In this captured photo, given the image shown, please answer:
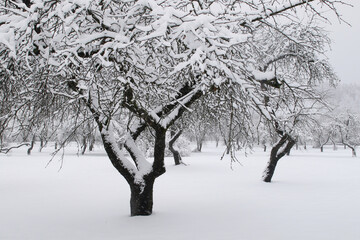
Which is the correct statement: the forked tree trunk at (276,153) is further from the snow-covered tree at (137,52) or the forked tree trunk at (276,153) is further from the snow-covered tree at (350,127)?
the snow-covered tree at (350,127)

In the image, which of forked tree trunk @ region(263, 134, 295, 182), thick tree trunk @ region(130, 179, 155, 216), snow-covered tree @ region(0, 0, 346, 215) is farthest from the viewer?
forked tree trunk @ region(263, 134, 295, 182)

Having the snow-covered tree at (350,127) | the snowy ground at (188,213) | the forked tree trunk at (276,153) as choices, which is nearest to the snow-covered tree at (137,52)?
the snowy ground at (188,213)

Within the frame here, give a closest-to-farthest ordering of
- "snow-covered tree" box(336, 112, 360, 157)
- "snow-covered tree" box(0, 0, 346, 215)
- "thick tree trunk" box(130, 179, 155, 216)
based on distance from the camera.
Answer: "snow-covered tree" box(0, 0, 346, 215) → "thick tree trunk" box(130, 179, 155, 216) → "snow-covered tree" box(336, 112, 360, 157)

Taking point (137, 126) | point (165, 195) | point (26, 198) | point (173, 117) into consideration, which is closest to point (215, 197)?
point (165, 195)

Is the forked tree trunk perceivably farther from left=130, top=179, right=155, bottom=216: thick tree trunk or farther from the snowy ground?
left=130, top=179, right=155, bottom=216: thick tree trunk

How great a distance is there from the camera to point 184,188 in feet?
40.5

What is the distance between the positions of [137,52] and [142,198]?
361 cm

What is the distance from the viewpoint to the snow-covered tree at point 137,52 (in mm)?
3986

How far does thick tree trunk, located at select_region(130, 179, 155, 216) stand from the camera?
6781 millimetres

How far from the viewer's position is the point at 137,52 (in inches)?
179

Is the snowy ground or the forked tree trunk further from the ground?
the forked tree trunk

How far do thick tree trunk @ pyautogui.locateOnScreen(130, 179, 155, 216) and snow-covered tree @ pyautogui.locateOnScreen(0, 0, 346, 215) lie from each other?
22 mm

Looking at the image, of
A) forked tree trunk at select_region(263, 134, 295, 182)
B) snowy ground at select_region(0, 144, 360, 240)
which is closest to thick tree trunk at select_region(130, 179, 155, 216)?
snowy ground at select_region(0, 144, 360, 240)

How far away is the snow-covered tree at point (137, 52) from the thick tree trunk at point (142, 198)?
0.07ft
